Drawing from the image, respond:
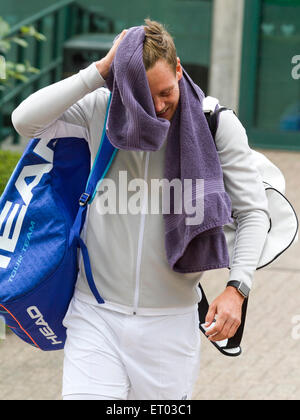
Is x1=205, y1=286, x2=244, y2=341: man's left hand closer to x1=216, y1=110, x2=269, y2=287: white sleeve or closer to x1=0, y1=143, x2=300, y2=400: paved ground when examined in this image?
x1=216, y1=110, x2=269, y2=287: white sleeve

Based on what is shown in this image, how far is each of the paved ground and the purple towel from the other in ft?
7.01

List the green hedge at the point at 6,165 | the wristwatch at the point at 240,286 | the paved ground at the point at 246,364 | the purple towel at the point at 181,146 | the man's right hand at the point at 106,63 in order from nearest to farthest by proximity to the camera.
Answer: the purple towel at the point at 181,146
the man's right hand at the point at 106,63
the wristwatch at the point at 240,286
the paved ground at the point at 246,364
the green hedge at the point at 6,165

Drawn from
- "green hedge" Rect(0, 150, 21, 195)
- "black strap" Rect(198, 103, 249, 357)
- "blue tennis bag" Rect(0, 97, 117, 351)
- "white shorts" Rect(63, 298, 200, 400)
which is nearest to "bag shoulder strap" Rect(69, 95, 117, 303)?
"blue tennis bag" Rect(0, 97, 117, 351)

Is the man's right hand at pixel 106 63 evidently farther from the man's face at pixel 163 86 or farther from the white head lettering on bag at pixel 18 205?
the white head lettering on bag at pixel 18 205

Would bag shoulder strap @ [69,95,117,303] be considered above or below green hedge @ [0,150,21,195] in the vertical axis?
above

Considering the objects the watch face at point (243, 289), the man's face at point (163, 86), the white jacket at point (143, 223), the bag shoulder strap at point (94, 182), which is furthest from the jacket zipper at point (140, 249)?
the watch face at point (243, 289)

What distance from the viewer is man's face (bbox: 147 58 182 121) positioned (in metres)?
2.61

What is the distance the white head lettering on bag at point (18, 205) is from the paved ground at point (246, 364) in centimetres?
190

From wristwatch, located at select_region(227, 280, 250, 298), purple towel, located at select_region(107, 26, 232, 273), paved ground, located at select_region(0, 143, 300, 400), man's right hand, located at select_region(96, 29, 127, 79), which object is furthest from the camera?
paved ground, located at select_region(0, 143, 300, 400)

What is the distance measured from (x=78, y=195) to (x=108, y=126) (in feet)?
1.48

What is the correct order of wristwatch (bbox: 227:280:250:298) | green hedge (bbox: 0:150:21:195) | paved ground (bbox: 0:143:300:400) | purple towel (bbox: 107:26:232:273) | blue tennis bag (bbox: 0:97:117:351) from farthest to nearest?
green hedge (bbox: 0:150:21:195), paved ground (bbox: 0:143:300:400), blue tennis bag (bbox: 0:97:117:351), wristwatch (bbox: 227:280:250:298), purple towel (bbox: 107:26:232:273)

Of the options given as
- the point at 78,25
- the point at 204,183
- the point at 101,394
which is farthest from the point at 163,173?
the point at 78,25

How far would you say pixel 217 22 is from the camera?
34.4ft

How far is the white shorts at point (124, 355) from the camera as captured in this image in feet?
9.46
